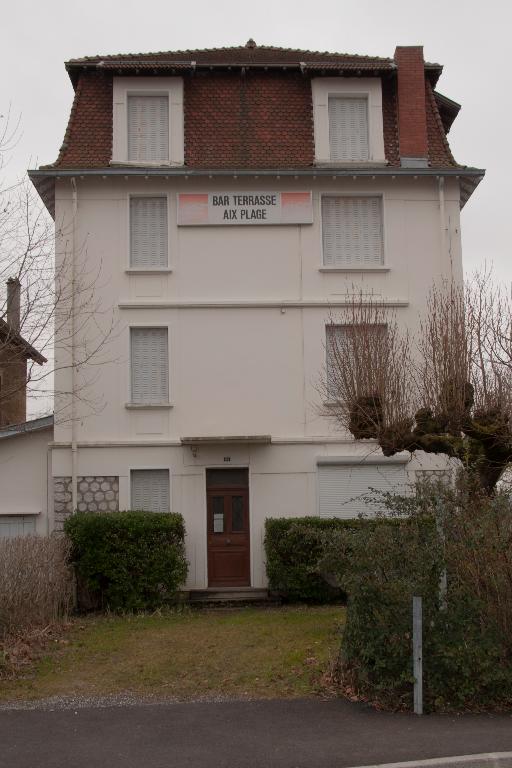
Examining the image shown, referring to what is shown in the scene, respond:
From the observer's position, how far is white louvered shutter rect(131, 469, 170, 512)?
63.2 feet

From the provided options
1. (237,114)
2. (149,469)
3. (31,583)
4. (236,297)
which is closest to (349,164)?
(237,114)

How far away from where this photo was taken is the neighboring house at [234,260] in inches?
756

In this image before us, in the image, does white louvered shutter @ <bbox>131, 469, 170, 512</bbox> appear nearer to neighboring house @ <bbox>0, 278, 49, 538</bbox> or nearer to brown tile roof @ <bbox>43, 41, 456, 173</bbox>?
neighboring house @ <bbox>0, 278, 49, 538</bbox>

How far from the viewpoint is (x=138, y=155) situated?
65.4 ft

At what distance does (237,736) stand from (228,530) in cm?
1098

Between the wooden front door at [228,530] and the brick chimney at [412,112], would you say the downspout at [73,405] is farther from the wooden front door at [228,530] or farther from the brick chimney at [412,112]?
the brick chimney at [412,112]

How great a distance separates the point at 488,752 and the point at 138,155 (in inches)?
604

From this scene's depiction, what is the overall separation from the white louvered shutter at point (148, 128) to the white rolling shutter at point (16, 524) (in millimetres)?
8034

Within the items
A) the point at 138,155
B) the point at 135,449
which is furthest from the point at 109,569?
the point at 138,155

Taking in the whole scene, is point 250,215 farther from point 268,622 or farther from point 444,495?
point 444,495

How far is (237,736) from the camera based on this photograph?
8.37m

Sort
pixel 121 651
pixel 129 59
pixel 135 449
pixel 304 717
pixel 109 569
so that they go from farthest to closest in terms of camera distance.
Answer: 1. pixel 129 59
2. pixel 135 449
3. pixel 109 569
4. pixel 121 651
5. pixel 304 717

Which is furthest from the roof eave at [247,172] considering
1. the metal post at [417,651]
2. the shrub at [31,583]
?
the metal post at [417,651]

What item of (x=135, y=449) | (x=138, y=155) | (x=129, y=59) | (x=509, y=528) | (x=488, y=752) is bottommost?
(x=488, y=752)
